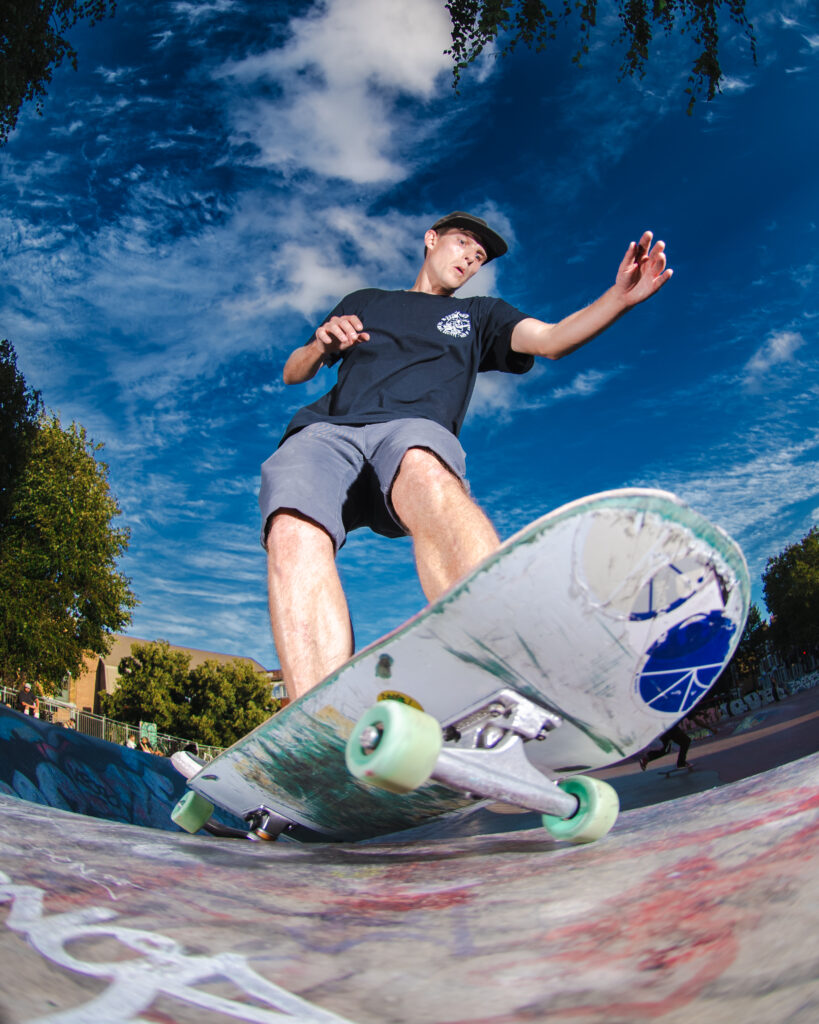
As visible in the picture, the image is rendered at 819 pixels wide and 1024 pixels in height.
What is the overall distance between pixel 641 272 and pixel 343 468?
1142 mm

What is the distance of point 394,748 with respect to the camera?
3.47 feet

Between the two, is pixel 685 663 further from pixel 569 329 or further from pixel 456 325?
pixel 456 325

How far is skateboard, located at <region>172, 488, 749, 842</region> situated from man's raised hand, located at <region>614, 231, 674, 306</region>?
3.37ft

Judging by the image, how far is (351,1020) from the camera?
2.22 feet

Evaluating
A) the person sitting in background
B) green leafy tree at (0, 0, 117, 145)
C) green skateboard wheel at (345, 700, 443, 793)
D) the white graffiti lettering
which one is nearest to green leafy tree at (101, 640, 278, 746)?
the person sitting in background

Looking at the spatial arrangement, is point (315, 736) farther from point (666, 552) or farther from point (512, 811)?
point (512, 811)

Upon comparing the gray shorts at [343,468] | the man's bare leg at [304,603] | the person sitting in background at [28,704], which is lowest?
the man's bare leg at [304,603]

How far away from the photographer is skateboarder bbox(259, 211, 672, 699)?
1866 millimetres

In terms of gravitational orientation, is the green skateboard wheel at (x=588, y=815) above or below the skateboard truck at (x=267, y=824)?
below

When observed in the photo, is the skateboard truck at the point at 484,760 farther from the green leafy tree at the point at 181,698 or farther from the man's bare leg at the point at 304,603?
the green leafy tree at the point at 181,698

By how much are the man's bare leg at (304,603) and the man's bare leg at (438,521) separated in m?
0.27

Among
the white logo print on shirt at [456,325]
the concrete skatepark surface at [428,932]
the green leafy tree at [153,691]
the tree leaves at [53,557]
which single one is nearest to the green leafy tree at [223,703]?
the green leafy tree at [153,691]

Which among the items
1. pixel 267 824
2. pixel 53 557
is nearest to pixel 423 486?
pixel 267 824

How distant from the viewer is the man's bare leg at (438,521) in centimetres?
178
